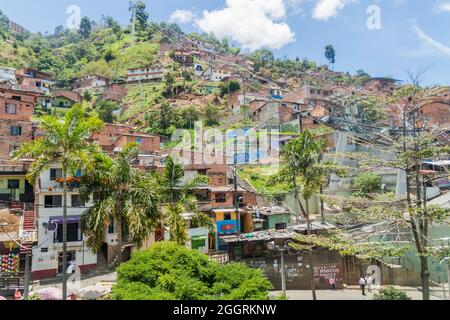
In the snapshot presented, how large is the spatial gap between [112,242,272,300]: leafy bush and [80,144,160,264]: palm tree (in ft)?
19.1

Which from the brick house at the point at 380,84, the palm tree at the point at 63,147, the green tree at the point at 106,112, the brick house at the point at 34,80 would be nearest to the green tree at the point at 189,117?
the green tree at the point at 106,112

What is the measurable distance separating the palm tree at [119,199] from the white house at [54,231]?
4944 millimetres

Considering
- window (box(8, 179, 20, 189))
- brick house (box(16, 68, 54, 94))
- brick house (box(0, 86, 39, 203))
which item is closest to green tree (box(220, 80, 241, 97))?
brick house (box(16, 68, 54, 94))

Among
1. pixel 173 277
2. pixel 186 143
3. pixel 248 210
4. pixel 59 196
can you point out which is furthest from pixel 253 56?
pixel 173 277

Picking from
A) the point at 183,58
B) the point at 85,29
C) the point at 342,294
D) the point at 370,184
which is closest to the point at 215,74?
the point at 183,58

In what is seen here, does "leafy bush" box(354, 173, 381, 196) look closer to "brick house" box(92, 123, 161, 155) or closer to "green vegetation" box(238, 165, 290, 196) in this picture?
"green vegetation" box(238, 165, 290, 196)

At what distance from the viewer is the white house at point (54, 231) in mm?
20625

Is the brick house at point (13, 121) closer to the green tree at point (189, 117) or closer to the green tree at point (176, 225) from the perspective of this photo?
the green tree at point (176, 225)

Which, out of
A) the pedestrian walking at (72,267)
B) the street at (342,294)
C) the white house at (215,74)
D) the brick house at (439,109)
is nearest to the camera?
the street at (342,294)

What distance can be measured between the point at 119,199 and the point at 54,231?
25.1 ft

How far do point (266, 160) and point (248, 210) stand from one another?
1506cm

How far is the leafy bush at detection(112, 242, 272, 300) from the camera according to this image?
25.1 feet

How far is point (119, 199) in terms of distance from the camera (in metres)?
16.2
